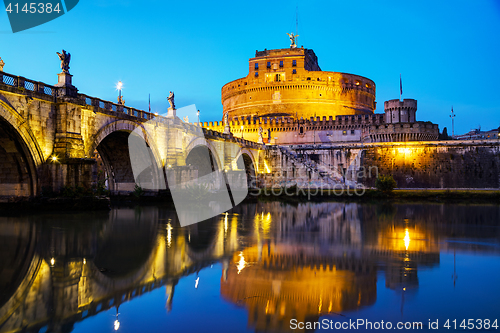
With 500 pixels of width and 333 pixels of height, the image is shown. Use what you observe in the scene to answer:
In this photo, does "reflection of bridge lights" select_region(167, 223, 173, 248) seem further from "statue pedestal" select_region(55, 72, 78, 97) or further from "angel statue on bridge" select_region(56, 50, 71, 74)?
"angel statue on bridge" select_region(56, 50, 71, 74)

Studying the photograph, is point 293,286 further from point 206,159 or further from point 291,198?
point 206,159

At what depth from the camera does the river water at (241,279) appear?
6023mm

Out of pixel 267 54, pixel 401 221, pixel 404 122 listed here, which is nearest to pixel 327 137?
pixel 404 122

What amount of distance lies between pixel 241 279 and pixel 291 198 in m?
27.0

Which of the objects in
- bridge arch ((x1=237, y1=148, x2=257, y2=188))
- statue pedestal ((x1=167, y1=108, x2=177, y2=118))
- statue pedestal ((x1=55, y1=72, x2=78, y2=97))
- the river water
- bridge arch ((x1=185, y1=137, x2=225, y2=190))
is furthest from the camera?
bridge arch ((x1=237, y1=148, x2=257, y2=188))

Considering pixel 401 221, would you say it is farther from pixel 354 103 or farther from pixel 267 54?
pixel 267 54

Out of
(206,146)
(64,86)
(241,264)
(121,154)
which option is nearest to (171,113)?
(121,154)

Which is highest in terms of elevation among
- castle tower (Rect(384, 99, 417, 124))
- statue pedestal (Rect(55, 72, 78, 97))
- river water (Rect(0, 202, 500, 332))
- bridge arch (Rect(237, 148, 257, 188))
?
castle tower (Rect(384, 99, 417, 124))

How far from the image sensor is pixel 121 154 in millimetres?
27812

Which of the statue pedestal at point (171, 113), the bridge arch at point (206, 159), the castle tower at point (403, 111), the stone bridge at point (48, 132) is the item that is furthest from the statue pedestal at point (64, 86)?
the castle tower at point (403, 111)

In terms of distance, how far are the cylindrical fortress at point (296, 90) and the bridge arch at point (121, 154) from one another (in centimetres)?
3725

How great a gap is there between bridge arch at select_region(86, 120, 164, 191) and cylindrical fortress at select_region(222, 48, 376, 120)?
3725 centimetres

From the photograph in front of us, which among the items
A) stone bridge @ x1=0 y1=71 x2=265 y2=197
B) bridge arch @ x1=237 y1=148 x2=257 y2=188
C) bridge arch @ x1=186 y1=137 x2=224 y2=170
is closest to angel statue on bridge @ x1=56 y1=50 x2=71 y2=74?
stone bridge @ x1=0 y1=71 x2=265 y2=197

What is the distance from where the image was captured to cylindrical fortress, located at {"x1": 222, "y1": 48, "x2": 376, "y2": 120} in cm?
6475
